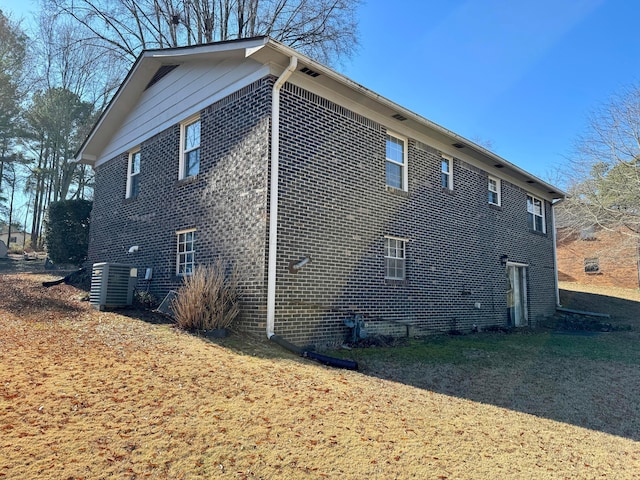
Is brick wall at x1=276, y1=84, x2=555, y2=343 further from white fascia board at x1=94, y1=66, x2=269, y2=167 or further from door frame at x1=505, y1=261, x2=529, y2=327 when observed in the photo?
door frame at x1=505, y1=261, x2=529, y2=327

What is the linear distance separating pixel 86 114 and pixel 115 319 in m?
23.7

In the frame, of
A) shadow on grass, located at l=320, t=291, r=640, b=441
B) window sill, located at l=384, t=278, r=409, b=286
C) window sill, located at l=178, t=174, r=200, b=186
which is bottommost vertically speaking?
shadow on grass, located at l=320, t=291, r=640, b=441

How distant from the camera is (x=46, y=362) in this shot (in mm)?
5219

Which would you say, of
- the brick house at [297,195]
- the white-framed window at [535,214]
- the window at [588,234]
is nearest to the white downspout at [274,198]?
the brick house at [297,195]

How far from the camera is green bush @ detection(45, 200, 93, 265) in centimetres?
1517

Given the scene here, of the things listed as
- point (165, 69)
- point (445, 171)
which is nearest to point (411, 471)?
point (445, 171)

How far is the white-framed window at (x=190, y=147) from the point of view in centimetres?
1027

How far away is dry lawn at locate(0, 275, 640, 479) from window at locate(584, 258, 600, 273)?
22.8 meters

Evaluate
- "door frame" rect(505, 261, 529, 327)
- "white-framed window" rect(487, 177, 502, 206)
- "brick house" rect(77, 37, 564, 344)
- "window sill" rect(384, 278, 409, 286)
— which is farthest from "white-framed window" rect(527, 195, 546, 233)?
"window sill" rect(384, 278, 409, 286)

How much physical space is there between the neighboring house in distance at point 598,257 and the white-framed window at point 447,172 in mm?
15500

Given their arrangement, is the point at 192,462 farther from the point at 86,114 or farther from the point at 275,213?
the point at 86,114

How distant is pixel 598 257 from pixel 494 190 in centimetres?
1524

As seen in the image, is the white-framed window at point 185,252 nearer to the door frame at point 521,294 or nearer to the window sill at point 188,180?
the window sill at point 188,180

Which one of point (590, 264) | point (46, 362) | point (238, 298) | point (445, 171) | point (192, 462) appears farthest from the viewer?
point (590, 264)
